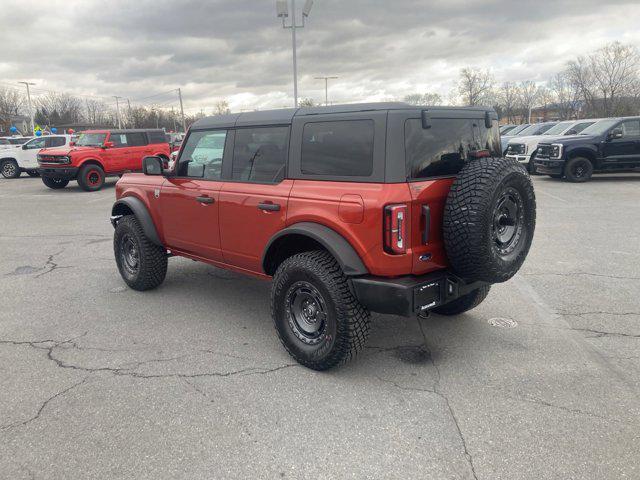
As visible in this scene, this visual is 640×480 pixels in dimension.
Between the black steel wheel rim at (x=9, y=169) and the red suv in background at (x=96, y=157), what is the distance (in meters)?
5.88

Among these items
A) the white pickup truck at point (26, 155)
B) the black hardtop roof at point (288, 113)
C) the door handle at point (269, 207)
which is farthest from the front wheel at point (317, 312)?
the white pickup truck at point (26, 155)

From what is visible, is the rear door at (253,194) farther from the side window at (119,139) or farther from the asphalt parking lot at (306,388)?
the side window at (119,139)

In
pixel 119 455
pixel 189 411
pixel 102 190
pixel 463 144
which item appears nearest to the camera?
pixel 119 455

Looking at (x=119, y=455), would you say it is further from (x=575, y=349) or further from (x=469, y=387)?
(x=575, y=349)

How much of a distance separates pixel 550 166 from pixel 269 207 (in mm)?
13216

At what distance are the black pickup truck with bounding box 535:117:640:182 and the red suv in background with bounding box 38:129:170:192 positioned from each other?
39.5 feet

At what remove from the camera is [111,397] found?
3133 mm

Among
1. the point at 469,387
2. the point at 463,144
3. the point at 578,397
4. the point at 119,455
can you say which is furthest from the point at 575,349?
the point at 119,455

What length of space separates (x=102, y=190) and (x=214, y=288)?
39.0 ft

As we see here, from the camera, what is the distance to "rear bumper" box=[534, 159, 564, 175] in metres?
14.1

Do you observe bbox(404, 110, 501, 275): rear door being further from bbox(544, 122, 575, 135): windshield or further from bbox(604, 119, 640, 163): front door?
bbox(544, 122, 575, 135): windshield

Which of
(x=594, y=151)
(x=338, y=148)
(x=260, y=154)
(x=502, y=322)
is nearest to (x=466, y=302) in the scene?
(x=502, y=322)

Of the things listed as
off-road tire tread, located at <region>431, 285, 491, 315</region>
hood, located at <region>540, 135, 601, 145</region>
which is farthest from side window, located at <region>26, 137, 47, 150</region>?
off-road tire tread, located at <region>431, 285, 491, 315</region>

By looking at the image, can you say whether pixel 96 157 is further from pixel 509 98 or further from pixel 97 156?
pixel 509 98
